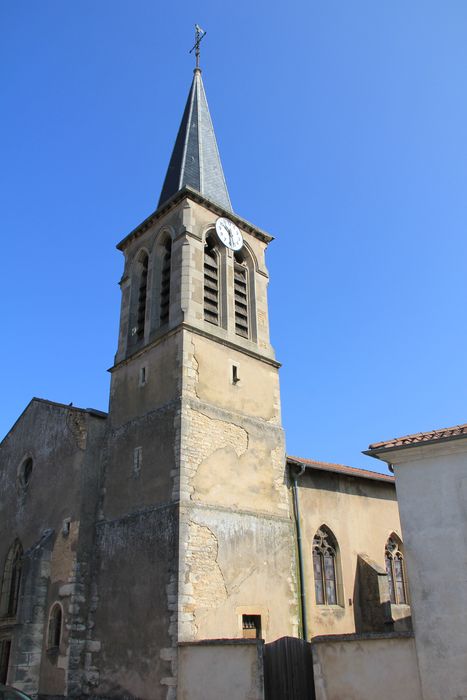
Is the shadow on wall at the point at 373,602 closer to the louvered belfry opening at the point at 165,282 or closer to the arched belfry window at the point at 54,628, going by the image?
the arched belfry window at the point at 54,628

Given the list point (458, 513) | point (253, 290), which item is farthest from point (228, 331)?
point (458, 513)

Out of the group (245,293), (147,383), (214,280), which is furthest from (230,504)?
(245,293)

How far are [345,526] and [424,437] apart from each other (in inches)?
273

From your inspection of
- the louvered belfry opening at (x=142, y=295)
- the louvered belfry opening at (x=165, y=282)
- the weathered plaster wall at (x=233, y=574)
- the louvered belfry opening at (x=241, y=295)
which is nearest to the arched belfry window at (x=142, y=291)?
the louvered belfry opening at (x=142, y=295)

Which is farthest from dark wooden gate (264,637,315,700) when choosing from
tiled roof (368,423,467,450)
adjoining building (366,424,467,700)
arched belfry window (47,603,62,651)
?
arched belfry window (47,603,62,651)

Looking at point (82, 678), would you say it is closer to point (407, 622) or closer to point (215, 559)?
point (215, 559)

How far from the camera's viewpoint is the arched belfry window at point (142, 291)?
1732cm

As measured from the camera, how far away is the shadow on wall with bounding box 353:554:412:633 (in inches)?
598

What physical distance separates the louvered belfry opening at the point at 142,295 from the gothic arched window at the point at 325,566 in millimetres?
7532

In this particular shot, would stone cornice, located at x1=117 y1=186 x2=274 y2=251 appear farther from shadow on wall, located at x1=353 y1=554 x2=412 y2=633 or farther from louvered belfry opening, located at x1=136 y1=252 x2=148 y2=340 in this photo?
shadow on wall, located at x1=353 y1=554 x2=412 y2=633

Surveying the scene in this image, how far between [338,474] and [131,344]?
703cm

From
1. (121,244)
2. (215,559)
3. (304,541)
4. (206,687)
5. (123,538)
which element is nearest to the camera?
(206,687)

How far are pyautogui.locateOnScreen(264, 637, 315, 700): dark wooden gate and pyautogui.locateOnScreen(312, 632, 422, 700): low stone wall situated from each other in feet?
2.19

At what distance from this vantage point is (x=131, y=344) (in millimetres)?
17156
